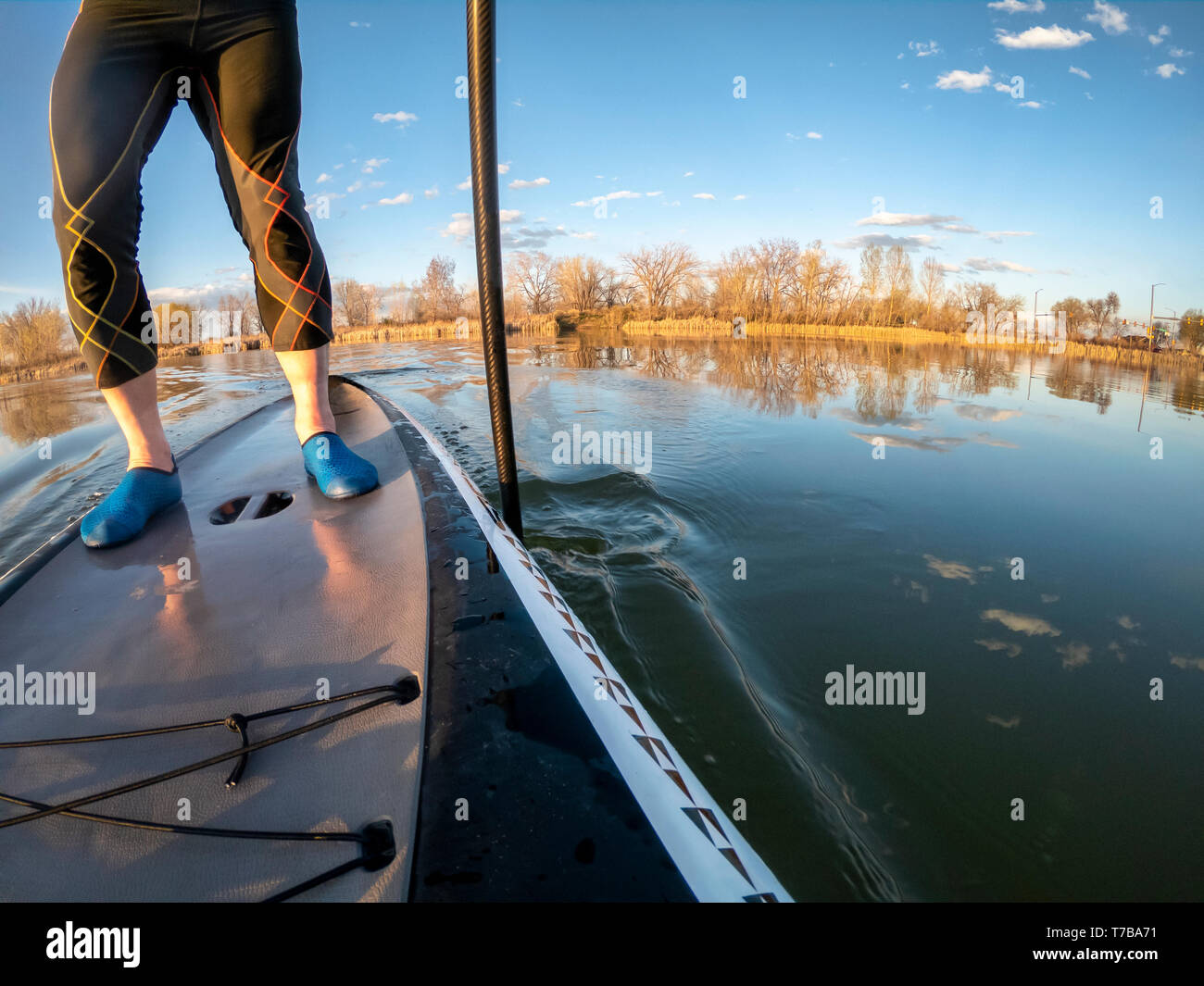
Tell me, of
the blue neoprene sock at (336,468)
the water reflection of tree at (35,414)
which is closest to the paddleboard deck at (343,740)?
the blue neoprene sock at (336,468)

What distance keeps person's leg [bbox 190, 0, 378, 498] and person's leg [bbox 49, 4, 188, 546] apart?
99 millimetres

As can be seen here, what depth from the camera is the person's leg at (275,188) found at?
1.48 m

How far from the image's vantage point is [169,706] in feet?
2.73

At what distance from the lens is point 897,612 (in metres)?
2.19

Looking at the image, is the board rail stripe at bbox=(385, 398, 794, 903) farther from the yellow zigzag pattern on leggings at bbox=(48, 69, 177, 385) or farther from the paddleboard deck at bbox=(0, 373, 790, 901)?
the yellow zigzag pattern on leggings at bbox=(48, 69, 177, 385)

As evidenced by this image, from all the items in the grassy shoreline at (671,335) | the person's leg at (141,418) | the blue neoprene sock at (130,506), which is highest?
the grassy shoreline at (671,335)

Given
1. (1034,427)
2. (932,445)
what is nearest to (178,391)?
(932,445)

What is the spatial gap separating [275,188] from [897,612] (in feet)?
7.89

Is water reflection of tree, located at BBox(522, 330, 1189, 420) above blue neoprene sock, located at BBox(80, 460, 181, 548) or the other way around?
above

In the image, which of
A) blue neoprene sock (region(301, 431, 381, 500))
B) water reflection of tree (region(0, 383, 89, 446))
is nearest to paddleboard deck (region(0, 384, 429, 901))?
blue neoprene sock (region(301, 431, 381, 500))

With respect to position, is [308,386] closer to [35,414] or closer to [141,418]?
[141,418]

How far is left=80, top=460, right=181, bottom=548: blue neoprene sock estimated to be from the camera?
140 centimetres

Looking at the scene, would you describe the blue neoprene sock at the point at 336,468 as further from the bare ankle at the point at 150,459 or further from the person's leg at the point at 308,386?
the bare ankle at the point at 150,459
